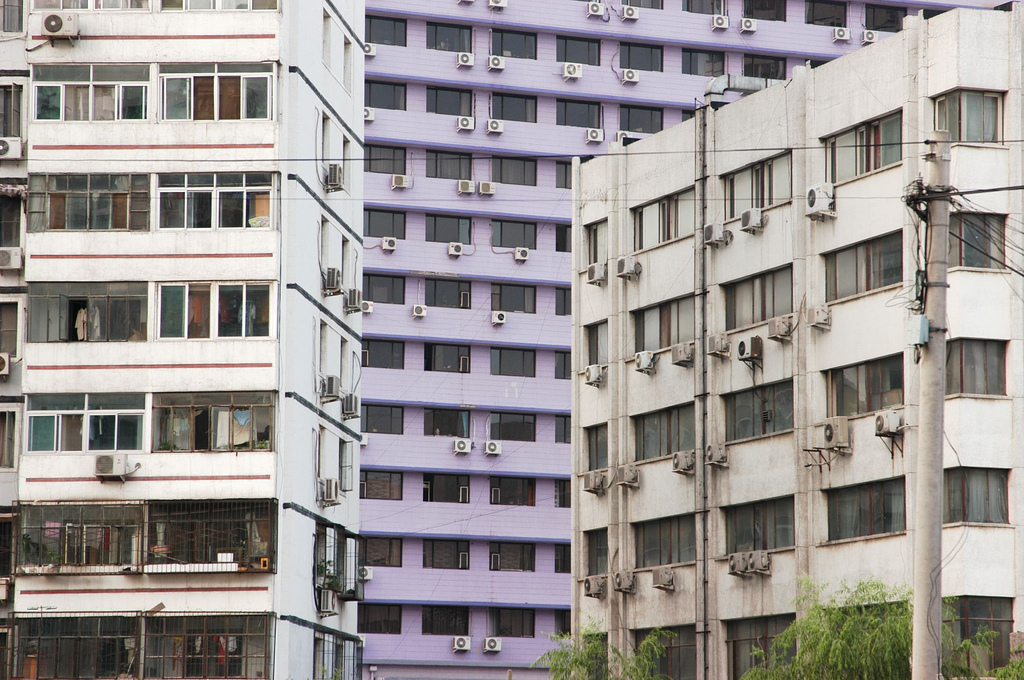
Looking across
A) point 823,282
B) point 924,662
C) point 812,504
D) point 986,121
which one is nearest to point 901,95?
point 986,121

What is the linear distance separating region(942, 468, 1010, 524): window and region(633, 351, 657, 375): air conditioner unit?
1272cm

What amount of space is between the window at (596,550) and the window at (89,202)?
18.7 meters

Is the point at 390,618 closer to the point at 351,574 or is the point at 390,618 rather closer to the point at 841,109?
the point at 351,574

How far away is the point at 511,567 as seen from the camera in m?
75.2

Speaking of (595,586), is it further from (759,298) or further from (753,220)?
(753,220)

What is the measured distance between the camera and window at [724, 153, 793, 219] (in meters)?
48.6

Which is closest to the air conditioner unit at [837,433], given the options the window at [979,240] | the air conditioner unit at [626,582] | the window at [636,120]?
the window at [979,240]

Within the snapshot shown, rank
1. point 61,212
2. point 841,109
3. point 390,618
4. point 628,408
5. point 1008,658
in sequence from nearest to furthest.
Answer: point 1008,658 → point 61,212 → point 841,109 → point 628,408 → point 390,618

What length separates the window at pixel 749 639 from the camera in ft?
155

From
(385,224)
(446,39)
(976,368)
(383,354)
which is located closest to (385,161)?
(385,224)

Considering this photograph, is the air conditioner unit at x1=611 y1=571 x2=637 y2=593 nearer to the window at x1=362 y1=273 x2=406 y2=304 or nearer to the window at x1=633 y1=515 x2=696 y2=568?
the window at x1=633 y1=515 x2=696 y2=568

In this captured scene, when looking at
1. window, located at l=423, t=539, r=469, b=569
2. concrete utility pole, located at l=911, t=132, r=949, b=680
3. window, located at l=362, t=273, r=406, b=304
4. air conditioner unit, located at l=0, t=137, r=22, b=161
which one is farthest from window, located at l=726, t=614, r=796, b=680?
window, located at l=362, t=273, r=406, b=304

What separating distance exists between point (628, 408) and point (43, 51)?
67.1 ft

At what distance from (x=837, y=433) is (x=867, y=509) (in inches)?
81.4
